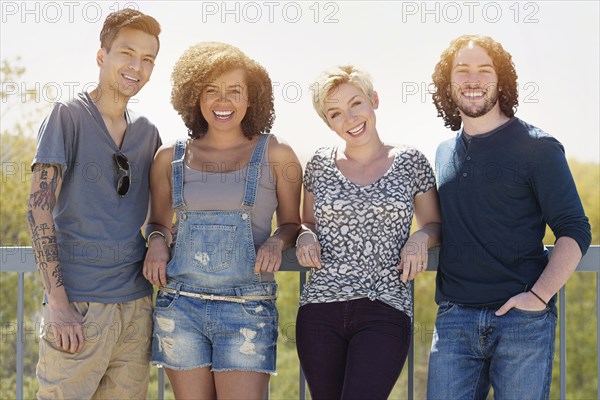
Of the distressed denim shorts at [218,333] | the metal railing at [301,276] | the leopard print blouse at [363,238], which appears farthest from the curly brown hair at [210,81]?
the distressed denim shorts at [218,333]

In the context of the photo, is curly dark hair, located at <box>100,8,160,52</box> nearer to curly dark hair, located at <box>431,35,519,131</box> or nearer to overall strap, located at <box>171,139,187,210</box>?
overall strap, located at <box>171,139,187,210</box>

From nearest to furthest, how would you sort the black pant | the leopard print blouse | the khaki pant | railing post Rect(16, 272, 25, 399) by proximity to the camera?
the black pant, the leopard print blouse, the khaki pant, railing post Rect(16, 272, 25, 399)

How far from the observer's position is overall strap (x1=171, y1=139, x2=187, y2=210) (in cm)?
267

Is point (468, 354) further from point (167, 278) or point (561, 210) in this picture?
point (167, 278)

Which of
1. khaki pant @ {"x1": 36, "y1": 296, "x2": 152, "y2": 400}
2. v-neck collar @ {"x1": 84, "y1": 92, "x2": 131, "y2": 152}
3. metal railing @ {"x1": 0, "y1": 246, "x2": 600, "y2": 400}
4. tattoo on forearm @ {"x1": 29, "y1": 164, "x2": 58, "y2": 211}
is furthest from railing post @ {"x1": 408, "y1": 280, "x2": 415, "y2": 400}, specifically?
tattoo on forearm @ {"x1": 29, "y1": 164, "x2": 58, "y2": 211}

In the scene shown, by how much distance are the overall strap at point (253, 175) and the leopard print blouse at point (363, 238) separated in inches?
8.6

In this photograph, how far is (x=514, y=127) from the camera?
262cm

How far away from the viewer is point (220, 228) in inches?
103

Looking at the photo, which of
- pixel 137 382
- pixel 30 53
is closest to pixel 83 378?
pixel 137 382

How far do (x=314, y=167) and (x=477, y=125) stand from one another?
0.58 m

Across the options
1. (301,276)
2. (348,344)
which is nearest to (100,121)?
(301,276)

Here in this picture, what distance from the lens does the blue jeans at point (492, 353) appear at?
8.14 feet

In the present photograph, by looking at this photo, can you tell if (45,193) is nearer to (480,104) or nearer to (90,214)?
(90,214)

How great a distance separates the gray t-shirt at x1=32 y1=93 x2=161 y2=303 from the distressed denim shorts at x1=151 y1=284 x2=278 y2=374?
0.22 m
